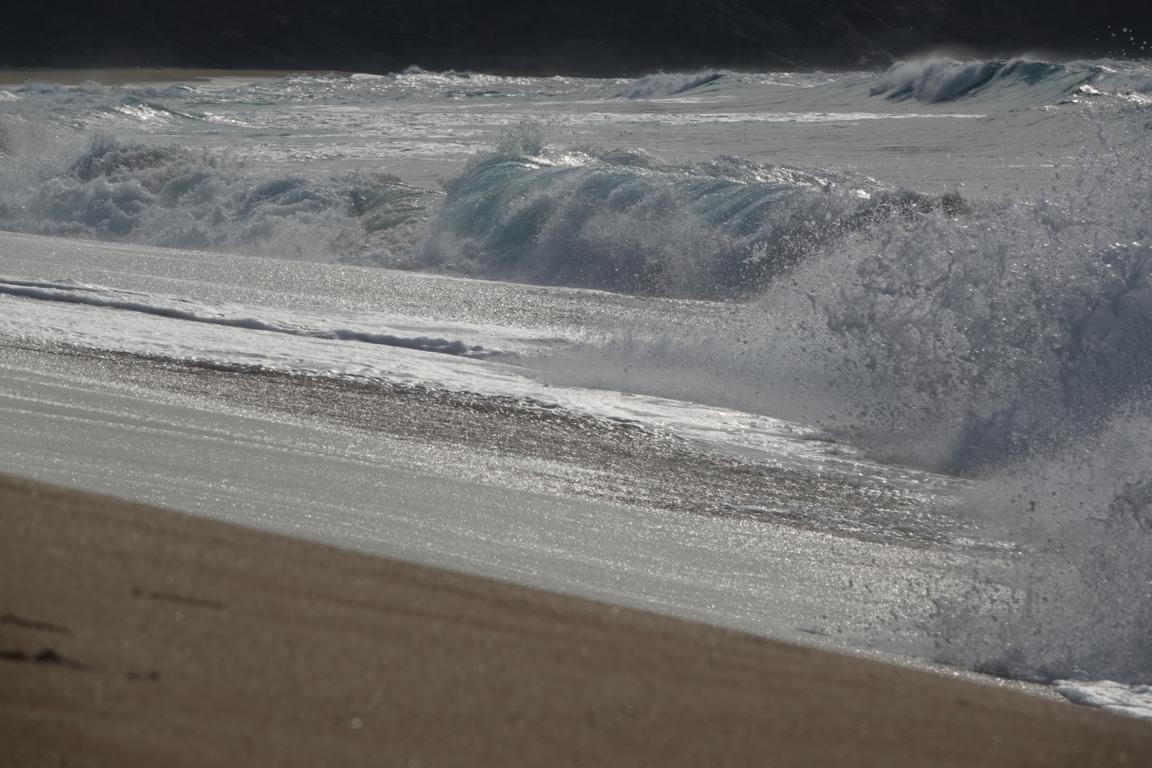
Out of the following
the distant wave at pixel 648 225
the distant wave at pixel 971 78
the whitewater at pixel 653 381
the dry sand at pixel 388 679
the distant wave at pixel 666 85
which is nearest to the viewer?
the dry sand at pixel 388 679

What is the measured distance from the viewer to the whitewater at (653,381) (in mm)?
4043

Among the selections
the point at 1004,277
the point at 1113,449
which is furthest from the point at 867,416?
the point at 1113,449

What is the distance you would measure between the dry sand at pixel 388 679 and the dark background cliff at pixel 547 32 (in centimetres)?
5305

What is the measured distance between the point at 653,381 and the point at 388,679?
502 centimetres

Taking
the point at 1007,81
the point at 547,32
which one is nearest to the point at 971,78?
the point at 1007,81

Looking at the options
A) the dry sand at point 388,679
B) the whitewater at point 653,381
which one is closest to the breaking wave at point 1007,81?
the whitewater at point 653,381

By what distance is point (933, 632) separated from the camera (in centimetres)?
372

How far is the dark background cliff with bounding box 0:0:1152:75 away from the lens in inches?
2217

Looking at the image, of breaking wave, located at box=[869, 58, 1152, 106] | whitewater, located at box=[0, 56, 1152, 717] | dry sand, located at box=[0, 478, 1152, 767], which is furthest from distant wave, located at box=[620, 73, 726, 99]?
dry sand, located at box=[0, 478, 1152, 767]

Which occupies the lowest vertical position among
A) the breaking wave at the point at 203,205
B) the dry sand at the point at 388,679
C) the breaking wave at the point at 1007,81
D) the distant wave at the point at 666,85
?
the breaking wave at the point at 203,205

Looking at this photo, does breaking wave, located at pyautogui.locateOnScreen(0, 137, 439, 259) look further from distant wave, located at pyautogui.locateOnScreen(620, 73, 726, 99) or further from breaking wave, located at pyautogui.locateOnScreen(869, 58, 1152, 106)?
distant wave, located at pyautogui.locateOnScreen(620, 73, 726, 99)

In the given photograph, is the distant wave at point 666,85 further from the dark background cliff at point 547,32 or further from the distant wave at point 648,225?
the distant wave at point 648,225

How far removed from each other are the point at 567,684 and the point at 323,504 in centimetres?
190

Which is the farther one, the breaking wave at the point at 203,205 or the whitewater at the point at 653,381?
the breaking wave at the point at 203,205
